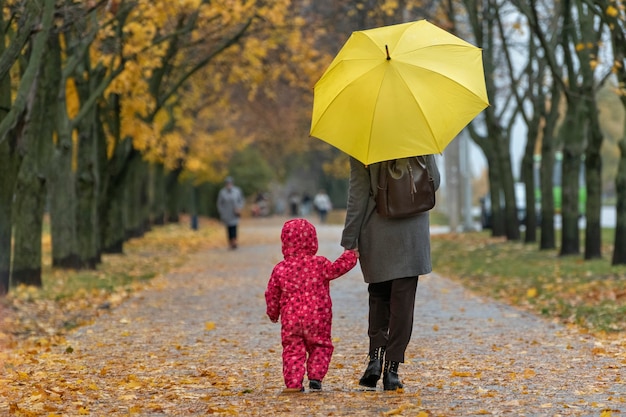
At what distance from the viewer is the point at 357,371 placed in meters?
9.14

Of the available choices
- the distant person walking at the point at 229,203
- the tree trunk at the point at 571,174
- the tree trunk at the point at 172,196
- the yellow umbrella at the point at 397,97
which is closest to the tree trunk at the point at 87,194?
the distant person walking at the point at 229,203

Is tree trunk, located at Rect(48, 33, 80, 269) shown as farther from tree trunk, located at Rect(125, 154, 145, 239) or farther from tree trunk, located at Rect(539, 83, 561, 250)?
tree trunk, located at Rect(125, 154, 145, 239)

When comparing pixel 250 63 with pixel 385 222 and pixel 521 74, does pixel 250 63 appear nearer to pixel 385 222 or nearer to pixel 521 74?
pixel 521 74

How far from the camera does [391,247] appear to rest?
25.7 ft

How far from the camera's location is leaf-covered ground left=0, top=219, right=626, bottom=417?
743 cm

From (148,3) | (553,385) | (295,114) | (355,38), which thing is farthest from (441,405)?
(295,114)

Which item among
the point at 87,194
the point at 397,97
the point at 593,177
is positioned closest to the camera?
the point at 397,97

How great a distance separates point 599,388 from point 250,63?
880 inches

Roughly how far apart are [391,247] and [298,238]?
1.92 feet

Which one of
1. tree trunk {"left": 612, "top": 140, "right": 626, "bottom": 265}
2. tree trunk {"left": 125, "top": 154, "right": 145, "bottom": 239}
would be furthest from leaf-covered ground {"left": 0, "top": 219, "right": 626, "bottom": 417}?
tree trunk {"left": 125, "top": 154, "right": 145, "bottom": 239}

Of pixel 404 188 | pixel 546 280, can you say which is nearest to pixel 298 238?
pixel 404 188

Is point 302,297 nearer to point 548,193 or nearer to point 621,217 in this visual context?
point 621,217

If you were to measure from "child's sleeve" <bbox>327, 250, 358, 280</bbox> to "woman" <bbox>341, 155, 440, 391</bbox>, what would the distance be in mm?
131

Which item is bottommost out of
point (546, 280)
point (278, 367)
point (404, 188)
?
point (278, 367)
